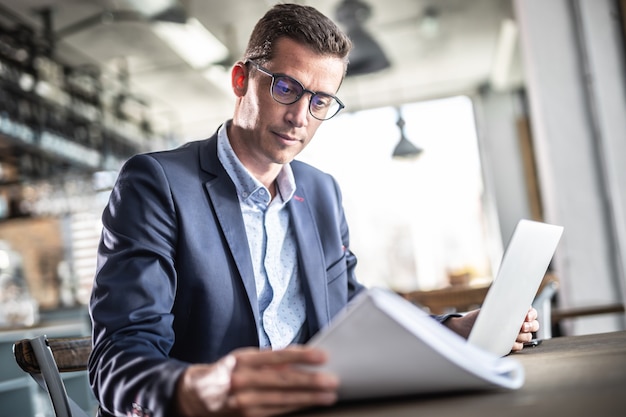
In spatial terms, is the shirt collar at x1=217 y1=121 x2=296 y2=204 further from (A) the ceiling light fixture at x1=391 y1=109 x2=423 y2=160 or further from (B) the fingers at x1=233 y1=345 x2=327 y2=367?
(A) the ceiling light fixture at x1=391 y1=109 x2=423 y2=160

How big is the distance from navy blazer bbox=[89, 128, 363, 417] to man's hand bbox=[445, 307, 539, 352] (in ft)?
1.07

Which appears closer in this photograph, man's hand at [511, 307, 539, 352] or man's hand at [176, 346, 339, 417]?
man's hand at [176, 346, 339, 417]

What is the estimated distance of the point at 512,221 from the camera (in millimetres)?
10195

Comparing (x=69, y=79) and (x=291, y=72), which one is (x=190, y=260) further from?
(x=69, y=79)

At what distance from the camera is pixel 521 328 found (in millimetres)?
1349

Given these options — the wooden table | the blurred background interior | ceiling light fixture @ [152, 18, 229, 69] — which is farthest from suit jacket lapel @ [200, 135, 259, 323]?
ceiling light fixture @ [152, 18, 229, 69]

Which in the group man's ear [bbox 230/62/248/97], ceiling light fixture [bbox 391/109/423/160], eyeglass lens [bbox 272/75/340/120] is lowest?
eyeglass lens [bbox 272/75/340/120]

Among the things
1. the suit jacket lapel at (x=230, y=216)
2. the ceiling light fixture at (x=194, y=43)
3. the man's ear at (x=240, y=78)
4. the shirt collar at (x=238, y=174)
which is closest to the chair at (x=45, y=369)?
the suit jacket lapel at (x=230, y=216)

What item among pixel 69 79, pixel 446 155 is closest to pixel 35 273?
pixel 69 79

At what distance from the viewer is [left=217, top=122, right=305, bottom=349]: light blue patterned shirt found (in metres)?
1.57

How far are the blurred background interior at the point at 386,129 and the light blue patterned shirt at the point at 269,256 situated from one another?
1.35 metres

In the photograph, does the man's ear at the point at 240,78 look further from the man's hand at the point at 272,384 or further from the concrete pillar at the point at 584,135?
the concrete pillar at the point at 584,135

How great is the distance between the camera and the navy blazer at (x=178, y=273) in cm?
103

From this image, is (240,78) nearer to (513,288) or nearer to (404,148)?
(513,288)
